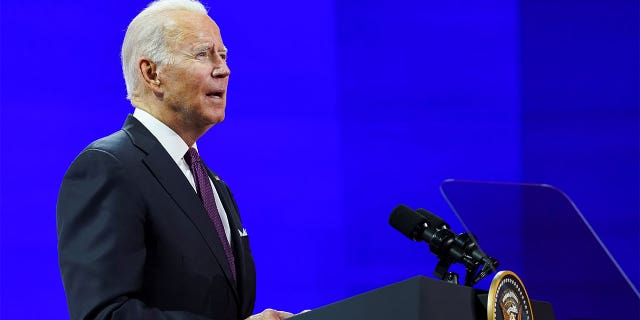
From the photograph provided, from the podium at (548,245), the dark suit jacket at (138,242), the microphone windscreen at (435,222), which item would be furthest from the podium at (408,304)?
the podium at (548,245)

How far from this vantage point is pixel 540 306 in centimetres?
146

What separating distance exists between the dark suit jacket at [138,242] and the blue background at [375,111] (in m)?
1.02

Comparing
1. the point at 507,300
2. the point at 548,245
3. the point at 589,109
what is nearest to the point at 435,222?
the point at 507,300

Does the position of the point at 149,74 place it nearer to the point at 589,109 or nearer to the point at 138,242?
the point at 138,242

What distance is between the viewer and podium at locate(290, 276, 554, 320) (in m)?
1.14

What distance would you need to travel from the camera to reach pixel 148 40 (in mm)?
1652

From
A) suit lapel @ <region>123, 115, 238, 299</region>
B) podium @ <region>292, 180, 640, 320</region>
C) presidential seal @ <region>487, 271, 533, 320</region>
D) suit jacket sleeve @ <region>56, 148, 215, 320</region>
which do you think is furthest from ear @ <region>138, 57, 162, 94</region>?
podium @ <region>292, 180, 640, 320</region>

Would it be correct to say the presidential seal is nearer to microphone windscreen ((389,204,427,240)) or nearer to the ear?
microphone windscreen ((389,204,427,240))

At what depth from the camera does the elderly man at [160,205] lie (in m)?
1.37

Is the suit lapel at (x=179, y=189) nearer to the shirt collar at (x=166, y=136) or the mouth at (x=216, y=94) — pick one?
the shirt collar at (x=166, y=136)

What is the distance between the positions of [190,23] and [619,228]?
1.68 metres

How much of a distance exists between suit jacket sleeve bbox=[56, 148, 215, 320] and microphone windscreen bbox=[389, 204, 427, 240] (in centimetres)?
35

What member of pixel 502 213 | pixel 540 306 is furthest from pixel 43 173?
pixel 540 306

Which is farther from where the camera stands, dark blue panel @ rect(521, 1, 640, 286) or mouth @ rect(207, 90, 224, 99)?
dark blue panel @ rect(521, 1, 640, 286)
